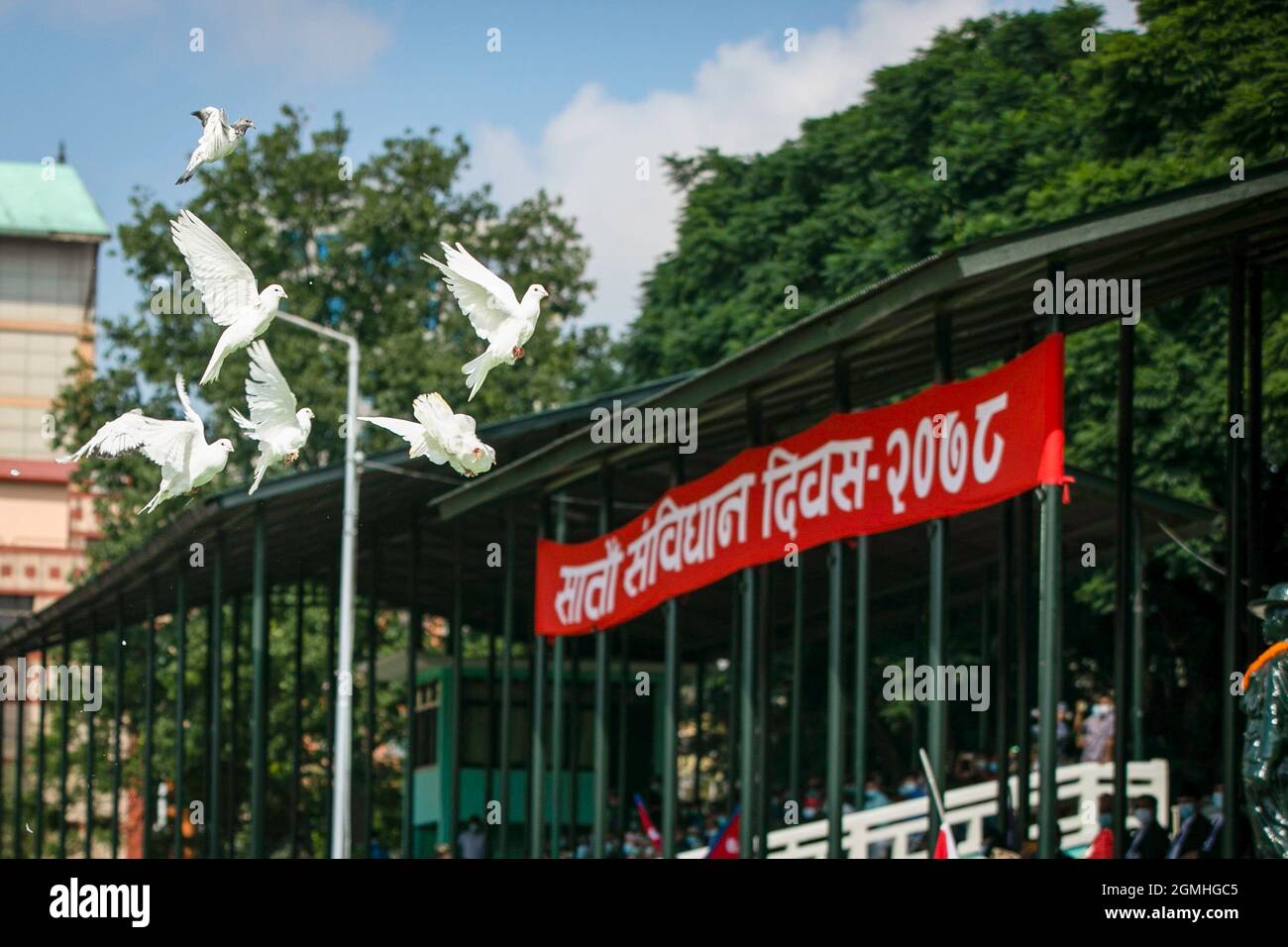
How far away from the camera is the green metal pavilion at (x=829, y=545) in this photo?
17344 mm

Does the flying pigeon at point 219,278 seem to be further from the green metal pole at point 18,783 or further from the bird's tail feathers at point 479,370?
the green metal pole at point 18,783

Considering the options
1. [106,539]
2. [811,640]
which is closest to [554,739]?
Result: [811,640]

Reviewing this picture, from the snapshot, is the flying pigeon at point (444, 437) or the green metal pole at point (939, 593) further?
the green metal pole at point (939, 593)

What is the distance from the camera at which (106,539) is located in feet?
175

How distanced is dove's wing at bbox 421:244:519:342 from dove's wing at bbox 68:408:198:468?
45.1 inches

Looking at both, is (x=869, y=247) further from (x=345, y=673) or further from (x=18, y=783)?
(x=18, y=783)

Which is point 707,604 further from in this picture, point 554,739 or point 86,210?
point 86,210

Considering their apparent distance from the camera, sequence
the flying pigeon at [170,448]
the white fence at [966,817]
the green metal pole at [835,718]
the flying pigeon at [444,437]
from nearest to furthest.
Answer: the flying pigeon at [444,437], the flying pigeon at [170,448], the green metal pole at [835,718], the white fence at [966,817]

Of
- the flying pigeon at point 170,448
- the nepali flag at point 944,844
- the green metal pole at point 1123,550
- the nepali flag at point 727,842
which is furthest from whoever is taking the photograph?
the nepali flag at point 727,842

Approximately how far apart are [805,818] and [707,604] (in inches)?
436

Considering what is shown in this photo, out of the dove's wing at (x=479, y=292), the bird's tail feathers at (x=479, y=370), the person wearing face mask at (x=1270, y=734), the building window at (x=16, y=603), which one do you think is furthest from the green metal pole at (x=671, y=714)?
the building window at (x=16, y=603)

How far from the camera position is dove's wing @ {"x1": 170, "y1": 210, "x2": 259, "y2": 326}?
895 cm

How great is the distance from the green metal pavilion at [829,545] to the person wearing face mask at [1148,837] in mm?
1357

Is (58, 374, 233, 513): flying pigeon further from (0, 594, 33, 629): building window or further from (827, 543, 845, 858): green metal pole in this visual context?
(0, 594, 33, 629): building window
